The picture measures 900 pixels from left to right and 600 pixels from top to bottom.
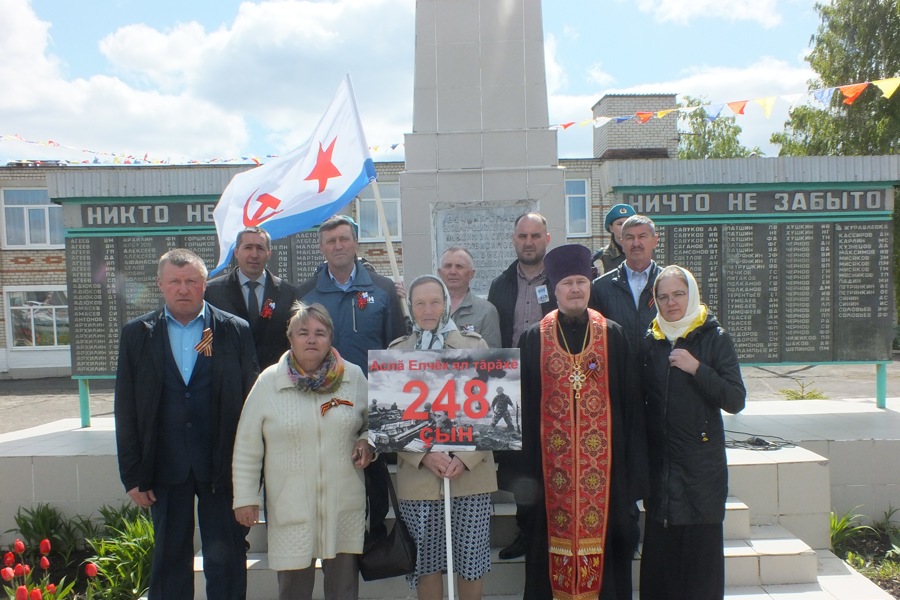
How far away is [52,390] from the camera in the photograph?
16344 mm

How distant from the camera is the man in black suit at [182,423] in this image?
9.70 ft

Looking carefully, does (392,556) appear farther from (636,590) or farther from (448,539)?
(636,590)

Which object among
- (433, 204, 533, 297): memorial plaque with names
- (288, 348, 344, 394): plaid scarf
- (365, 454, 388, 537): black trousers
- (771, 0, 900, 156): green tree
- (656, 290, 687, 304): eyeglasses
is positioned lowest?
(365, 454, 388, 537): black trousers

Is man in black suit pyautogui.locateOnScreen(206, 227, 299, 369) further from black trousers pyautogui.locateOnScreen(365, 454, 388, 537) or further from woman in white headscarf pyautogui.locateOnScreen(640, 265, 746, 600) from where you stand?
woman in white headscarf pyautogui.locateOnScreen(640, 265, 746, 600)

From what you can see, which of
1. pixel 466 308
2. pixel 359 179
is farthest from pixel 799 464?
pixel 359 179

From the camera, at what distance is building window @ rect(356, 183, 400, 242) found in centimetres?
1789

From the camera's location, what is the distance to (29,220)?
63.5 ft

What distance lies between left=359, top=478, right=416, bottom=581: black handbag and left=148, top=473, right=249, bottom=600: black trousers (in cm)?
62

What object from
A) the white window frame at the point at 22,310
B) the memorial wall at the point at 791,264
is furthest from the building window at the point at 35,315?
the memorial wall at the point at 791,264

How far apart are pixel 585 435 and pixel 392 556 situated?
101 cm

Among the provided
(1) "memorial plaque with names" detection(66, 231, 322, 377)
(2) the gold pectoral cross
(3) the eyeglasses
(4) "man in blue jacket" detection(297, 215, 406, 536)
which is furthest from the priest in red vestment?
(1) "memorial plaque with names" detection(66, 231, 322, 377)

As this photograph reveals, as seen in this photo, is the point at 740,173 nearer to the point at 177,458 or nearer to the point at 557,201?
the point at 557,201

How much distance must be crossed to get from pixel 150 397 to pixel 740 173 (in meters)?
5.48

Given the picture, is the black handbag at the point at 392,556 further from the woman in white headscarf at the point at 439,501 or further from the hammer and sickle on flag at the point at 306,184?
the hammer and sickle on flag at the point at 306,184
